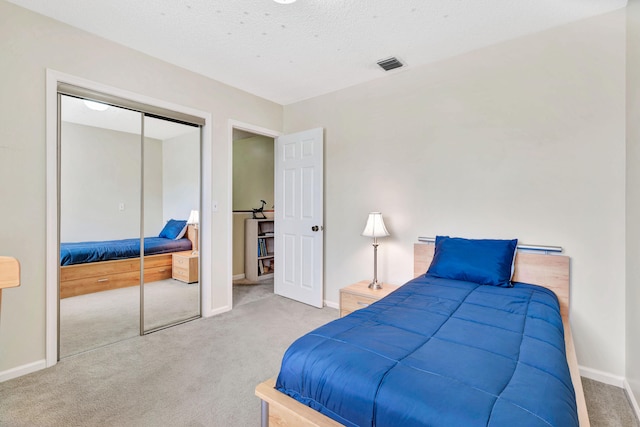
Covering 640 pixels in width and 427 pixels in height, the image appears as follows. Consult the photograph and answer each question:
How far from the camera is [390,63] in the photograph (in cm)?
291

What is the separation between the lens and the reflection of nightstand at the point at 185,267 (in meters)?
3.19

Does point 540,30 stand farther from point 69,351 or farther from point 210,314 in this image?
point 69,351

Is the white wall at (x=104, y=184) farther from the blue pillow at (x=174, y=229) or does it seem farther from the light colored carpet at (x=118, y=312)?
the light colored carpet at (x=118, y=312)

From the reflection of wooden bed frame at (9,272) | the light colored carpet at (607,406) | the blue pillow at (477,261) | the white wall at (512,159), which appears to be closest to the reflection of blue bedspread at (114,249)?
the white wall at (512,159)

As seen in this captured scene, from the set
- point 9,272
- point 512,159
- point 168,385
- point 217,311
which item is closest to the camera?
point 9,272

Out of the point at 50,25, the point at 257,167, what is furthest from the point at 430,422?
the point at 257,167

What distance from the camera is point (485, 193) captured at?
2.59 m

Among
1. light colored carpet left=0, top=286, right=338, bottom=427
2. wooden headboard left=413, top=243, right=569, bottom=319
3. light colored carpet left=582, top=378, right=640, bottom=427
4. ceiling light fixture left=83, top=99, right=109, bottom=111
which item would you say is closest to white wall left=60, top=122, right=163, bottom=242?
ceiling light fixture left=83, top=99, right=109, bottom=111

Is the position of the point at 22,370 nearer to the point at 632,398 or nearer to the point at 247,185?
the point at 247,185

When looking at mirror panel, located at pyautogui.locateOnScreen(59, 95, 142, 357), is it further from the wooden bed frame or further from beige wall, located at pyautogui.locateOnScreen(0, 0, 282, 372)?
the wooden bed frame

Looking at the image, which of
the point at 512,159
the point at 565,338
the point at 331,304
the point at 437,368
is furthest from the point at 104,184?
the point at 565,338

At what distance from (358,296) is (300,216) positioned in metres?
1.37

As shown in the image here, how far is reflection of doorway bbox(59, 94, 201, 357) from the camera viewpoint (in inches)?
98.0

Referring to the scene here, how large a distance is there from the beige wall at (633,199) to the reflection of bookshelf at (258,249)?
162 inches
